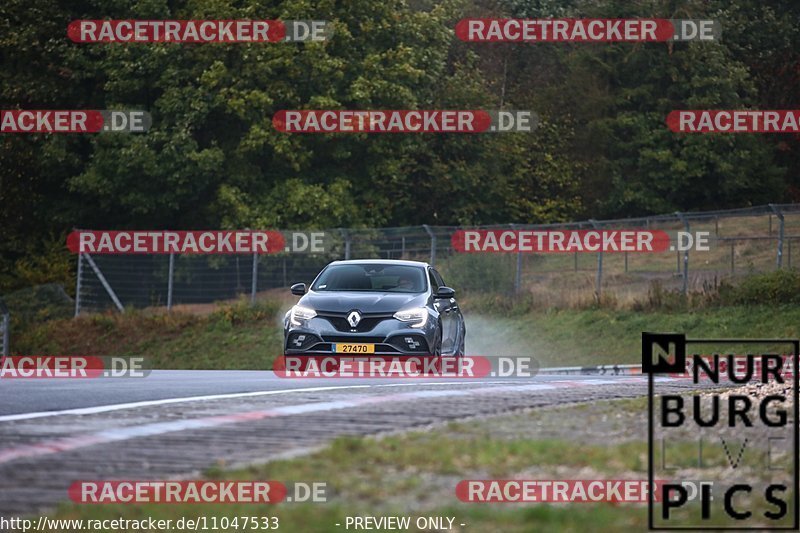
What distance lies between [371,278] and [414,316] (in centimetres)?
184

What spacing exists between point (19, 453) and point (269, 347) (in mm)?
27428

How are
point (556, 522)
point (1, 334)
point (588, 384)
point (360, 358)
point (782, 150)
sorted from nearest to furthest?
1. point (556, 522)
2. point (588, 384)
3. point (360, 358)
4. point (1, 334)
5. point (782, 150)

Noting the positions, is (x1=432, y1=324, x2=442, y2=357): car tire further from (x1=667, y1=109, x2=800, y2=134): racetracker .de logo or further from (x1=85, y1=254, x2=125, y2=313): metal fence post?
(x1=667, y1=109, x2=800, y2=134): racetracker .de logo

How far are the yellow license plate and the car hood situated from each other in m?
0.44

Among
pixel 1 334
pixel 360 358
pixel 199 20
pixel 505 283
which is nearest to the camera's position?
pixel 360 358

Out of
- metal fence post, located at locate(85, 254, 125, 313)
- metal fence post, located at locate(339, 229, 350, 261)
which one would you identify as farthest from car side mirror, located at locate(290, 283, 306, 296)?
metal fence post, located at locate(85, 254, 125, 313)

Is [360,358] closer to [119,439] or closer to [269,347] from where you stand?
[119,439]

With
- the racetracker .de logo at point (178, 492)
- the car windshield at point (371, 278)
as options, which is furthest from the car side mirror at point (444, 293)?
the racetracker .de logo at point (178, 492)

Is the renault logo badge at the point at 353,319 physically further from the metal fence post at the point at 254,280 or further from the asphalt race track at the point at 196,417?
the metal fence post at the point at 254,280

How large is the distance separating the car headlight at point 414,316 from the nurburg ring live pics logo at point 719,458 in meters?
5.86

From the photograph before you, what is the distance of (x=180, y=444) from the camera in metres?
10.0

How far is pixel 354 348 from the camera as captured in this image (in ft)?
61.4

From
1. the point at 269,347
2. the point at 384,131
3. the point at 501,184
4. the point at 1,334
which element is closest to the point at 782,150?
the point at 501,184

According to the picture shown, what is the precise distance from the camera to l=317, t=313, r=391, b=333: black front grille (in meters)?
18.8
